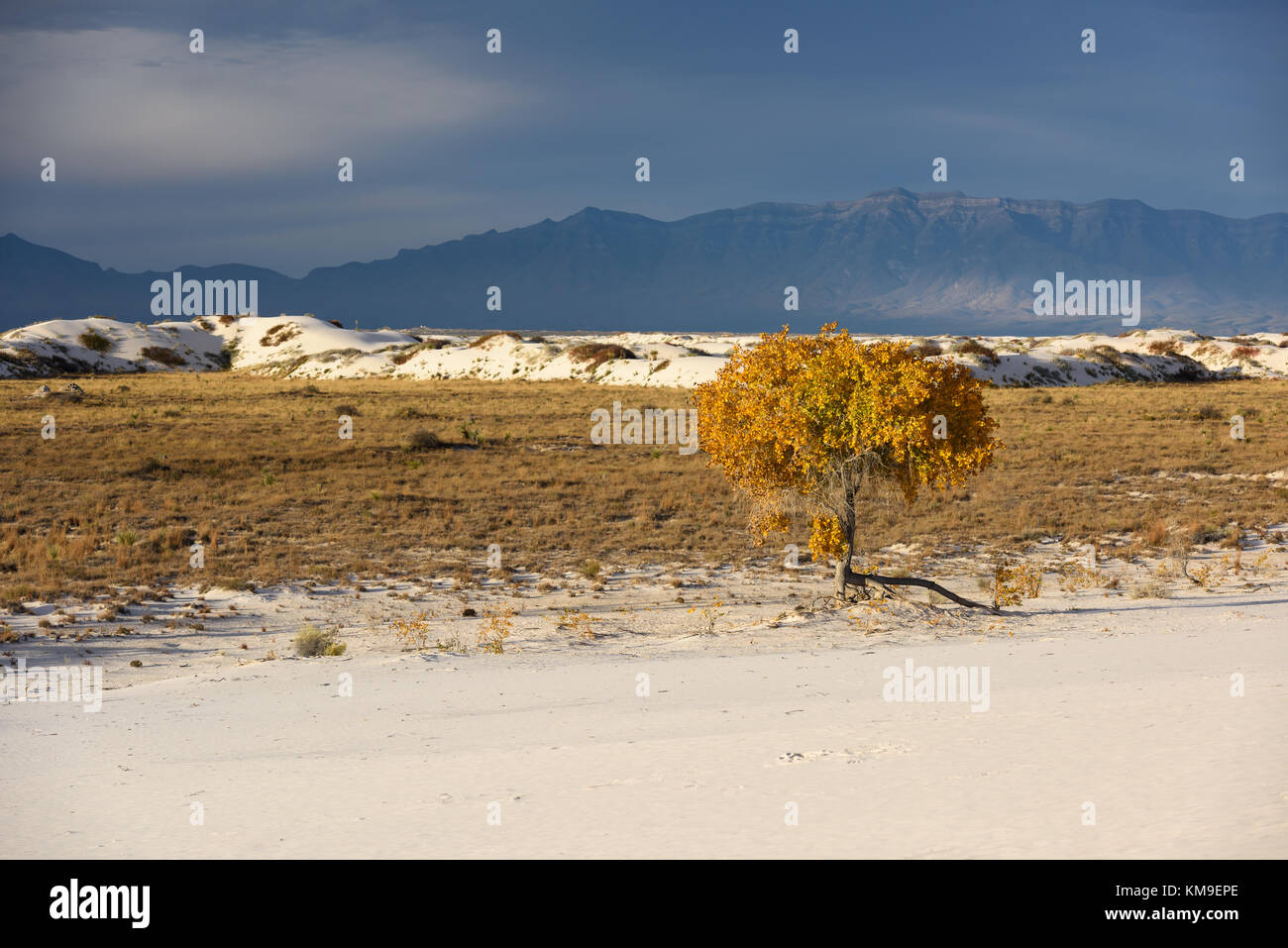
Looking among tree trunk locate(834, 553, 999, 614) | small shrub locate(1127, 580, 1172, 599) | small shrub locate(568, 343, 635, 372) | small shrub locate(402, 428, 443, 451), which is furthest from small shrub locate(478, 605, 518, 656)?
small shrub locate(568, 343, 635, 372)

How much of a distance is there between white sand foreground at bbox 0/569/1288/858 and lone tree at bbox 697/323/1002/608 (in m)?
3.23

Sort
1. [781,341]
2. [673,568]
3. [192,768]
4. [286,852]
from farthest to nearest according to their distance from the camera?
[673,568]
[781,341]
[192,768]
[286,852]

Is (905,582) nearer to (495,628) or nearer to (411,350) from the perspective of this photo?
(495,628)

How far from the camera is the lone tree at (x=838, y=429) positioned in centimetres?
1666

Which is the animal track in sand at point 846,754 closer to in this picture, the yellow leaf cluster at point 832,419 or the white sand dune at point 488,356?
the yellow leaf cluster at point 832,419

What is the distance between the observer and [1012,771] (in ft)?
30.4

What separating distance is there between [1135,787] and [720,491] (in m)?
21.0

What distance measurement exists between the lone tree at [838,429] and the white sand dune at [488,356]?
50.3 meters

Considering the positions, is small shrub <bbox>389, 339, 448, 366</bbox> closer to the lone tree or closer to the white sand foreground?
the lone tree
